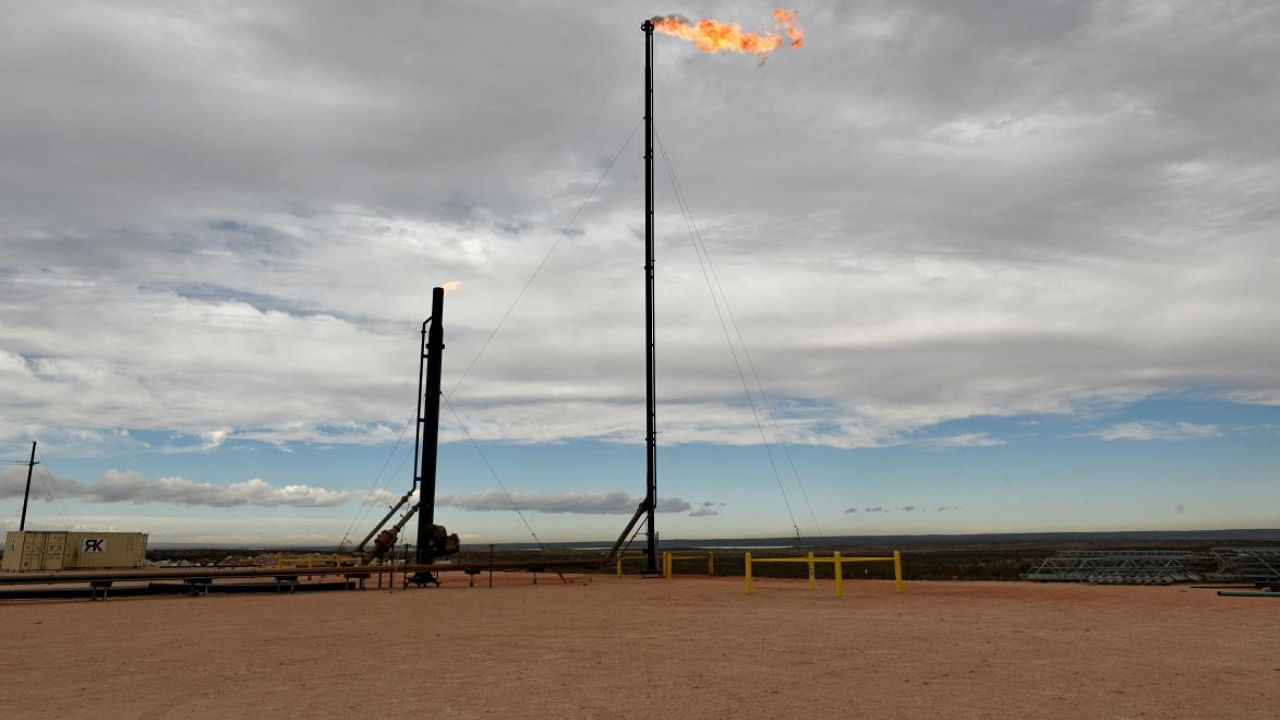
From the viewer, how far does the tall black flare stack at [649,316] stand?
35906 millimetres

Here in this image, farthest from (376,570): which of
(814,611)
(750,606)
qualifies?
(814,611)

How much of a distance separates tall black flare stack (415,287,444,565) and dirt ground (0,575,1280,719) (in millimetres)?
13001

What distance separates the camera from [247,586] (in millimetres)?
30094

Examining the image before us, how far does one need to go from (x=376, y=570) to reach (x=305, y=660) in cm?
1861

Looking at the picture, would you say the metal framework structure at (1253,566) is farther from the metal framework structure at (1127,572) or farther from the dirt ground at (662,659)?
the dirt ground at (662,659)

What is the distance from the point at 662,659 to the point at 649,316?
25863mm

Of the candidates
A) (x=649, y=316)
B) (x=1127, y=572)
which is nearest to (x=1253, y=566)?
(x=1127, y=572)

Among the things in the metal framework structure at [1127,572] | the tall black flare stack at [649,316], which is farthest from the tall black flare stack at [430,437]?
the metal framework structure at [1127,572]

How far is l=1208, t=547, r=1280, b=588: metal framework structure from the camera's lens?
84.7ft

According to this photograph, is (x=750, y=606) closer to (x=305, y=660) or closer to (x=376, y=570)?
(x=305, y=660)

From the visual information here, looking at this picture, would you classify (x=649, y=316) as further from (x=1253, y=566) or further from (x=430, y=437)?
(x=1253, y=566)

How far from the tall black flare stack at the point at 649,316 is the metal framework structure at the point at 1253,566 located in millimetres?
19455

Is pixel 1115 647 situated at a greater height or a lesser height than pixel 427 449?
lesser

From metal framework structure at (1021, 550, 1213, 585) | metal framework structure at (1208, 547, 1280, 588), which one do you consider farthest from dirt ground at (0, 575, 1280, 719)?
metal framework structure at (1021, 550, 1213, 585)
